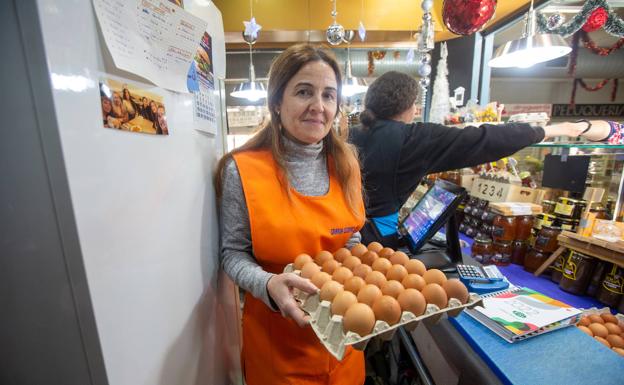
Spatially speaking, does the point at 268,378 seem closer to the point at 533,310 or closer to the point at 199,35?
the point at 533,310

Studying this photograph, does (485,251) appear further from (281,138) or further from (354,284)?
(281,138)

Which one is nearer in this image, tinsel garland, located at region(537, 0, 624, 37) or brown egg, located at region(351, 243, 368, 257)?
brown egg, located at region(351, 243, 368, 257)

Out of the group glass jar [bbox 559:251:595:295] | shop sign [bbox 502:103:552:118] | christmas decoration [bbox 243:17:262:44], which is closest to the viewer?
glass jar [bbox 559:251:595:295]

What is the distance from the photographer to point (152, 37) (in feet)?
2.15

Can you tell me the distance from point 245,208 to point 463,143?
1.31 meters

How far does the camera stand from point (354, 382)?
1.16 meters

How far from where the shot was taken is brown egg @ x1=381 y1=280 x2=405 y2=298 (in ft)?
2.68

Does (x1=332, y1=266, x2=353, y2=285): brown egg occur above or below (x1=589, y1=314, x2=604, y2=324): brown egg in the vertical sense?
above

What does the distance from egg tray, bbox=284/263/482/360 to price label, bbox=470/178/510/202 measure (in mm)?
1412

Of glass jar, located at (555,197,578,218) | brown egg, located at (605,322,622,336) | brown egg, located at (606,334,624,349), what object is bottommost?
brown egg, located at (606,334,624,349)

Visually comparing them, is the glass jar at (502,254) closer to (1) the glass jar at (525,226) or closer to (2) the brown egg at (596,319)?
(1) the glass jar at (525,226)

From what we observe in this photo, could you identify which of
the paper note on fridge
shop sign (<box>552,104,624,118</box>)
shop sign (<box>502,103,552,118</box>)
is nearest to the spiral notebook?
the paper note on fridge

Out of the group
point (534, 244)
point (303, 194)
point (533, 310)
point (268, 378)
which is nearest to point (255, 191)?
point (303, 194)

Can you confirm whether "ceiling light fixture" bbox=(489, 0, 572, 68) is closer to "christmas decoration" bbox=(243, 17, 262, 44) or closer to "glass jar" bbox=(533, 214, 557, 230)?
"glass jar" bbox=(533, 214, 557, 230)
